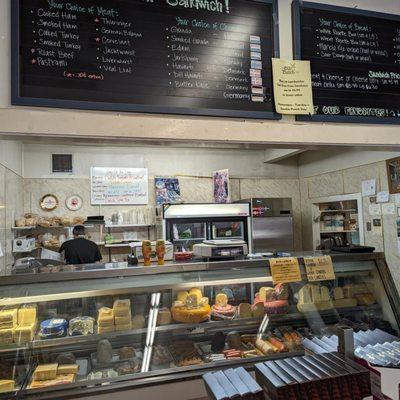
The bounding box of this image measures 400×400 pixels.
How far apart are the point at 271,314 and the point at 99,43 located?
2036 mm

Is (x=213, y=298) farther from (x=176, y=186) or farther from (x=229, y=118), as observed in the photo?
(x=176, y=186)

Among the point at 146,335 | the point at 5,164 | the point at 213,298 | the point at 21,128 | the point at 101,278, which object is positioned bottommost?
the point at 146,335

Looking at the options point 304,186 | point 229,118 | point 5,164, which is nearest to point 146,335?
point 229,118

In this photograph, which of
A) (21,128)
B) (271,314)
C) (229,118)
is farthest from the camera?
(271,314)

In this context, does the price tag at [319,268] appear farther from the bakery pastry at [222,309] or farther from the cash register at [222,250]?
the bakery pastry at [222,309]

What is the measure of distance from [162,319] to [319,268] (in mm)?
1091

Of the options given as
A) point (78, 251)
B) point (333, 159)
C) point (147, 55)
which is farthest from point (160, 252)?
point (333, 159)

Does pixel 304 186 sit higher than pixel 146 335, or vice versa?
pixel 304 186

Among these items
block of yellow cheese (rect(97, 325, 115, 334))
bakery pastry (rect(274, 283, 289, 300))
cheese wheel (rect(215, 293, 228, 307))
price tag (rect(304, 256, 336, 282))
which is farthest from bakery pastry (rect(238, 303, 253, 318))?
block of yellow cheese (rect(97, 325, 115, 334))

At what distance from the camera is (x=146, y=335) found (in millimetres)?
2291

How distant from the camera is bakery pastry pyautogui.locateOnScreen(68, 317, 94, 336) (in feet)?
7.11

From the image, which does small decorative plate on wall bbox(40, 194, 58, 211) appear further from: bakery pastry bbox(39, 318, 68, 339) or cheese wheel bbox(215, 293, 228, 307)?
cheese wheel bbox(215, 293, 228, 307)

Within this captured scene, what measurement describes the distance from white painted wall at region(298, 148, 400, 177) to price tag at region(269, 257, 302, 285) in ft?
8.47

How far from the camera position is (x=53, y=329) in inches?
83.5
